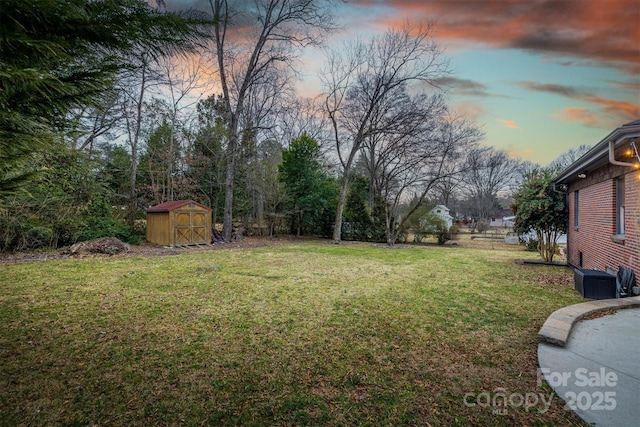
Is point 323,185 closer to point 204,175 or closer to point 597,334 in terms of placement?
point 204,175

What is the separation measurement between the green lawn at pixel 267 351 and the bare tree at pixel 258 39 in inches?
402

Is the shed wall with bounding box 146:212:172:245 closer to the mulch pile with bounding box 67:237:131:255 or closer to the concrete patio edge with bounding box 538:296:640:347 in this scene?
the mulch pile with bounding box 67:237:131:255

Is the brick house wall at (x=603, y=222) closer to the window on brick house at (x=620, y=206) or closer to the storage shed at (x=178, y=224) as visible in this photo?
the window on brick house at (x=620, y=206)

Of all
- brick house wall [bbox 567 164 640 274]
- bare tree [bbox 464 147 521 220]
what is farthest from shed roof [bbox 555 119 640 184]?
bare tree [bbox 464 147 521 220]

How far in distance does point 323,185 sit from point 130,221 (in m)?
10.2

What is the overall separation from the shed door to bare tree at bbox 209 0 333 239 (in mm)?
1474

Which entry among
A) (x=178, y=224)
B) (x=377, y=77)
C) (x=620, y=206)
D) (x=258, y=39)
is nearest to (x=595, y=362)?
(x=620, y=206)

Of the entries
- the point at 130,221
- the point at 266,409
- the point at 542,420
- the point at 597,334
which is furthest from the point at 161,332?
the point at 130,221

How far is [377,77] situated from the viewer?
15258 mm

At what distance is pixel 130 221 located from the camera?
45.1 ft

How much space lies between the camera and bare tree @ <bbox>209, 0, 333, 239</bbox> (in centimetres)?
1430

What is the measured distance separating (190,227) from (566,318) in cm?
1281

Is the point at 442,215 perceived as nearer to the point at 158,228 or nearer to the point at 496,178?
the point at 496,178

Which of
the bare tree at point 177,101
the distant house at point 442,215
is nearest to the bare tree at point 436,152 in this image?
the distant house at point 442,215
